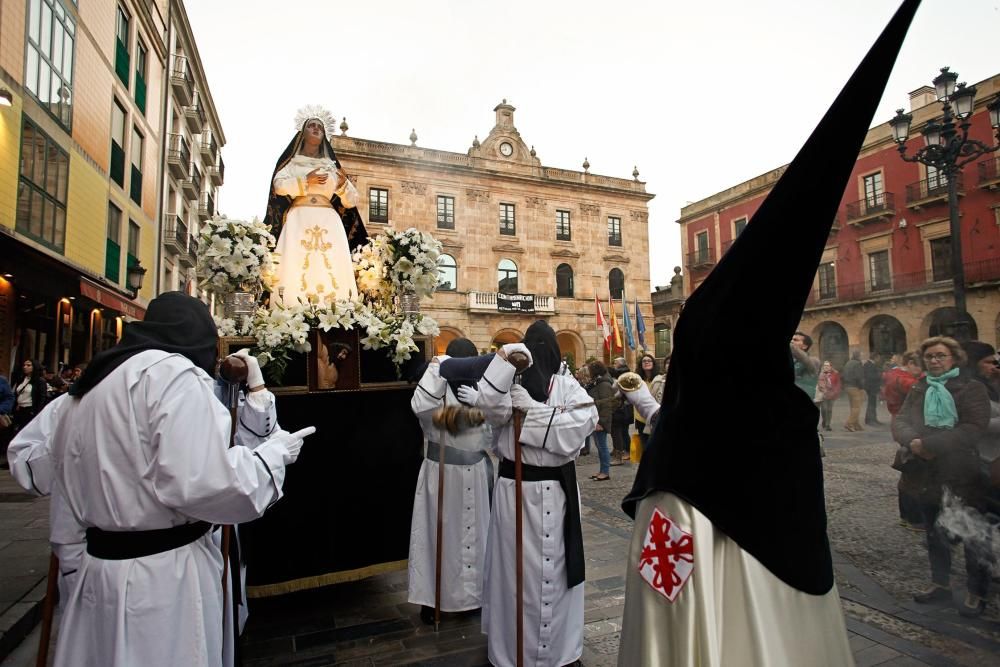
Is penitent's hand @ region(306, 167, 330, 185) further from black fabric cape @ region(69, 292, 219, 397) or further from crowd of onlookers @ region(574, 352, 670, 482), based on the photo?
crowd of onlookers @ region(574, 352, 670, 482)

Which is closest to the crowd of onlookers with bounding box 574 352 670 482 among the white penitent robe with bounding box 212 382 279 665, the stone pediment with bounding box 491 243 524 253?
the white penitent robe with bounding box 212 382 279 665

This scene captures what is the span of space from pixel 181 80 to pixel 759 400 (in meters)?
25.7

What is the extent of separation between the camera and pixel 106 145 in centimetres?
1450

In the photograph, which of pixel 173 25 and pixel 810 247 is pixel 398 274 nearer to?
pixel 810 247

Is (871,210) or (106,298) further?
(106,298)

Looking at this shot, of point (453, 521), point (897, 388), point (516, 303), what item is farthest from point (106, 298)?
point (516, 303)

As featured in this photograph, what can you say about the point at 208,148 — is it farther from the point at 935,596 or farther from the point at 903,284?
the point at 935,596

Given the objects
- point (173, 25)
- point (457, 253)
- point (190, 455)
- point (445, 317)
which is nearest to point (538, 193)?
point (457, 253)

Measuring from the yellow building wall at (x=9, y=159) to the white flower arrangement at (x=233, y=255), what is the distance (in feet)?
27.8

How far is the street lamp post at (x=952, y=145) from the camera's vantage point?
14.0 feet

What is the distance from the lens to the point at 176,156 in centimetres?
2041

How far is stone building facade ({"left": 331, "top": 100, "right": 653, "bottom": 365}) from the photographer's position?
2838 cm

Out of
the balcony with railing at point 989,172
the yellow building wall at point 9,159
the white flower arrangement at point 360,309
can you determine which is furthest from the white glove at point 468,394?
the yellow building wall at point 9,159

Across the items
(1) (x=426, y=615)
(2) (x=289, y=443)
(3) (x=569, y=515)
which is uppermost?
(2) (x=289, y=443)
